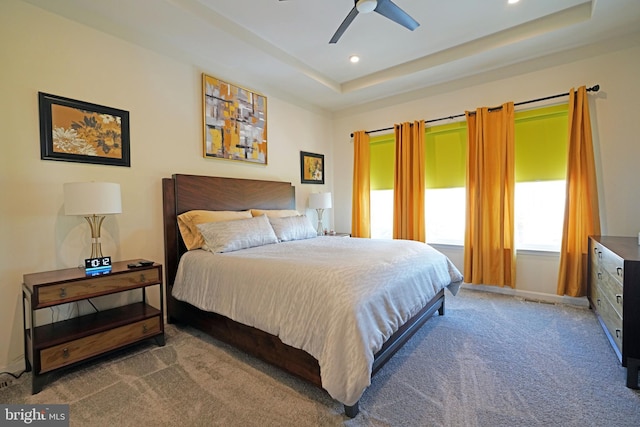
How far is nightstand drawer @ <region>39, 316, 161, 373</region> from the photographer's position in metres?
1.92

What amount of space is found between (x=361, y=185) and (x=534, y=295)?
285cm

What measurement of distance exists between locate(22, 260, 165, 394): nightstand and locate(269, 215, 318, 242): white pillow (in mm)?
1344

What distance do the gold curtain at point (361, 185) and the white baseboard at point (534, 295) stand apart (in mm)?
1795

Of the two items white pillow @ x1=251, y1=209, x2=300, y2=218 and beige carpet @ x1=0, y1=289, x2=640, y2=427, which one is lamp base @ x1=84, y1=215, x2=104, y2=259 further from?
white pillow @ x1=251, y1=209, x2=300, y2=218

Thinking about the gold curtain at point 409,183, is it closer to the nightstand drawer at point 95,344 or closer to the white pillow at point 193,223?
the white pillow at point 193,223

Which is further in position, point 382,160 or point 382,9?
point 382,160

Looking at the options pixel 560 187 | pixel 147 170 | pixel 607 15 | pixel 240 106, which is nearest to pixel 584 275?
pixel 560 187

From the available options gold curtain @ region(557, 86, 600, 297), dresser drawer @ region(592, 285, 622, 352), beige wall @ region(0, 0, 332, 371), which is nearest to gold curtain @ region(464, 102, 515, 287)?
gold curtain @ region(557, 86, 600, 297)

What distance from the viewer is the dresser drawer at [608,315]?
200 cm

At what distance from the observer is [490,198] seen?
3705 mm

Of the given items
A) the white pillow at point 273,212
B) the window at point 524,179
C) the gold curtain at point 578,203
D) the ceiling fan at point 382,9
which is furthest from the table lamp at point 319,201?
the gold curtain at point 578,203

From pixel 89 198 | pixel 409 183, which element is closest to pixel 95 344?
pixel 89 198

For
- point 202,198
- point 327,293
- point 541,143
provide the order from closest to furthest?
point 327,293 → point 202,198 → point 541,143

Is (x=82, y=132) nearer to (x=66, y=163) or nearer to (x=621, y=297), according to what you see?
(x=66, y=163)
